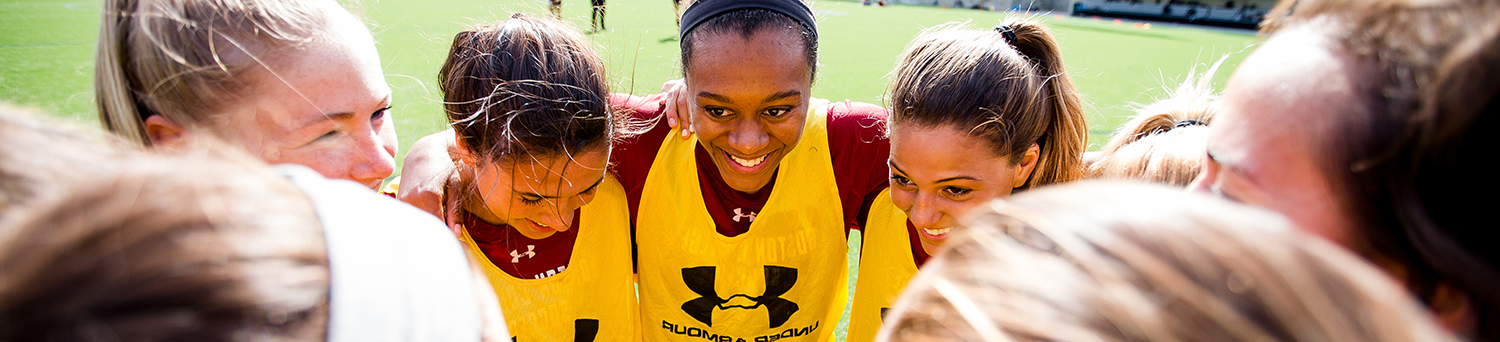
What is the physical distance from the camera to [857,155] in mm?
1922

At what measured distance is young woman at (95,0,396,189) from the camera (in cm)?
105

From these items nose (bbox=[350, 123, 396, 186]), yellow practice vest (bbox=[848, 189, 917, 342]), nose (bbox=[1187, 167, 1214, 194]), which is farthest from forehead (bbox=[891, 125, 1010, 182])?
nose (bbox=[350, 123, 396, 186])

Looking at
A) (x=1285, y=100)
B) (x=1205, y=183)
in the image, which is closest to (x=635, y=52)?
(x=1205, y=183)

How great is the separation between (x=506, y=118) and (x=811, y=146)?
83 cm

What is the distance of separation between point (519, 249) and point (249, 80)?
2.59 ft

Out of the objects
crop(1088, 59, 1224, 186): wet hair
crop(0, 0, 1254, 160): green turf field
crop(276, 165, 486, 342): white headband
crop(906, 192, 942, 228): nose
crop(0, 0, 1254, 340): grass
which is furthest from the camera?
crop(0, 0, 1254, 160): green turf field

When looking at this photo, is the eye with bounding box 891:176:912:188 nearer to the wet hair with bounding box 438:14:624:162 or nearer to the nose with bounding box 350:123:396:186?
the wet hair with bounding box 438:14:624:162

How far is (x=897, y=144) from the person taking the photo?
1.61 meters

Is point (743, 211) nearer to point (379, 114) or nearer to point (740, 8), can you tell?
point (740, 8)

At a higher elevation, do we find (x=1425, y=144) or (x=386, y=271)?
(x=1425, y=144)

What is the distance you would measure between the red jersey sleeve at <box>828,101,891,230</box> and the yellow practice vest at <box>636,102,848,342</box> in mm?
33

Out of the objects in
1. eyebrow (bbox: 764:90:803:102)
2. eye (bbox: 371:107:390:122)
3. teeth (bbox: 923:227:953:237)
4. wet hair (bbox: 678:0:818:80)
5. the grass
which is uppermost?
wet hair (bbox: 678:0:818:80)

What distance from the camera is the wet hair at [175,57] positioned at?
1.04 m

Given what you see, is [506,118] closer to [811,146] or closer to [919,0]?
[811,146]
